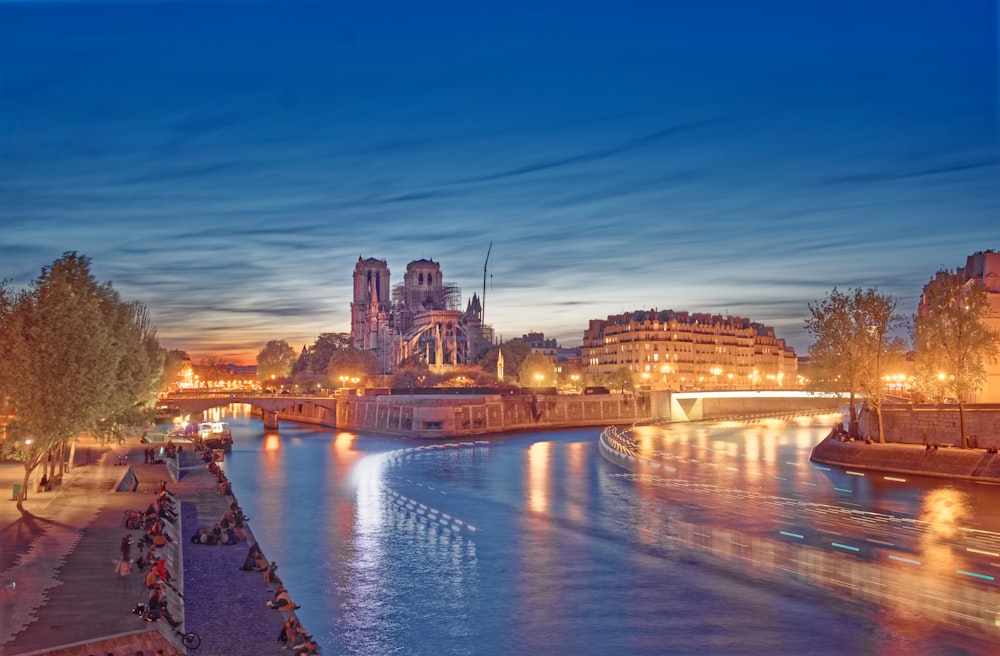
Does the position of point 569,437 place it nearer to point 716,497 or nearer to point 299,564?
point 716,497

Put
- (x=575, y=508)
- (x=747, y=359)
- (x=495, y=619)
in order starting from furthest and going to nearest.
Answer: (x=747, y=359)
(x=575, y=508)
(x=495, y=619)

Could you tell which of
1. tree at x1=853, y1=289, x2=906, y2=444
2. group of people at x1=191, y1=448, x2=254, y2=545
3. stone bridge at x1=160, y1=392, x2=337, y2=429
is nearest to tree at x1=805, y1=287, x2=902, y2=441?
tree at x1=853, y1=289, x2=906, y2=444

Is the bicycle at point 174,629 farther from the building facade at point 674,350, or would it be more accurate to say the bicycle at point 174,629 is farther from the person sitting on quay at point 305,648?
the building facade at point 674,350

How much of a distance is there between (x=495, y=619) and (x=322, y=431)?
86.2 metres

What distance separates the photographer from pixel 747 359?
638 feet

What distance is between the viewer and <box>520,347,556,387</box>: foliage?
15200 cm

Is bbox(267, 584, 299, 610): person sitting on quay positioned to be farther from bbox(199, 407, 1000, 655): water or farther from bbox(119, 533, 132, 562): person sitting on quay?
bbox(119, 533, 132, 562): person sitting on quay

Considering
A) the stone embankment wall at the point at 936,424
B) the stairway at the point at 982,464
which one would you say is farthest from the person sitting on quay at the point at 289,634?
the stone embankment wall at the point at 936,424

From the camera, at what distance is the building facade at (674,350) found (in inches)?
6609

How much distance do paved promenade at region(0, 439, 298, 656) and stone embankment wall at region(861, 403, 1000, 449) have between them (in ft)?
143

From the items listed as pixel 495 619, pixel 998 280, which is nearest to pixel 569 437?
pixel 998 280

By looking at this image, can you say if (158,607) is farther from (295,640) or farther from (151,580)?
(295,640)

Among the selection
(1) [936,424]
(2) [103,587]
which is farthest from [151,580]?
(1) [936,424]

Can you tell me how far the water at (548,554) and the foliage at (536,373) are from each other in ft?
256
